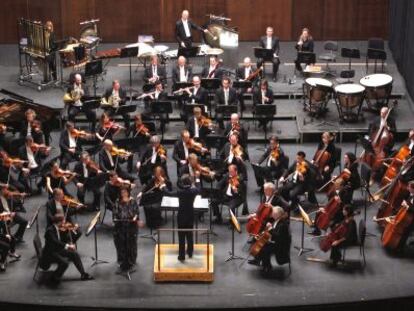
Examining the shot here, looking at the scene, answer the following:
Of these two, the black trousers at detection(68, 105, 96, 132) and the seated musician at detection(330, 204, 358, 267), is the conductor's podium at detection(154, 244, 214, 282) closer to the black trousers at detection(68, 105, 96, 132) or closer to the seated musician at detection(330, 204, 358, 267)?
the seated musician at detection(330, 204, 358, 267)

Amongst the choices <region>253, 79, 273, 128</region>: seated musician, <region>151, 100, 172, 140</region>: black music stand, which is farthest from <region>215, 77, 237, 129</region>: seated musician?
<region>151, 100, 172, 140</region>: black music stand

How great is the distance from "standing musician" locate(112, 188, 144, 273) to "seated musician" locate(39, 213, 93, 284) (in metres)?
0.63

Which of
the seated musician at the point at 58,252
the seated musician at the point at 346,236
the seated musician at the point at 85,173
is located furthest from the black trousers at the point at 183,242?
the seated musician at the point at 85,173

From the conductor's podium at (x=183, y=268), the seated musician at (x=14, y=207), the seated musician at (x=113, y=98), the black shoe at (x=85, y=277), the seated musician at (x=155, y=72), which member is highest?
the seated musician at (x=155, y=72)

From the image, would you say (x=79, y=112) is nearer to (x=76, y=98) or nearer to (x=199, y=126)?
(x=76, y=98)

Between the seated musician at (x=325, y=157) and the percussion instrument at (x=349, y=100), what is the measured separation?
103 inches

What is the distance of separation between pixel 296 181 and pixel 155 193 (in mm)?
2439

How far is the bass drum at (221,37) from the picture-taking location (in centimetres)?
2070

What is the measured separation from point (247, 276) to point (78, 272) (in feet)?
8.40

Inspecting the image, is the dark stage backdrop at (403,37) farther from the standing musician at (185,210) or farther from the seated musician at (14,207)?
the seated musician at (14,207)

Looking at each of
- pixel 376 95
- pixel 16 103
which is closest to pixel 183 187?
pixel 16 103

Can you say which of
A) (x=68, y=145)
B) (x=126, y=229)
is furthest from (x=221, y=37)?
(x=126, y=229)

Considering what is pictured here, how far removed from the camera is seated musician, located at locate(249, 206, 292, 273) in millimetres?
13694

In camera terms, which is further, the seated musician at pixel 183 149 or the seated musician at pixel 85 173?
the seated musician at pixel 183 149
